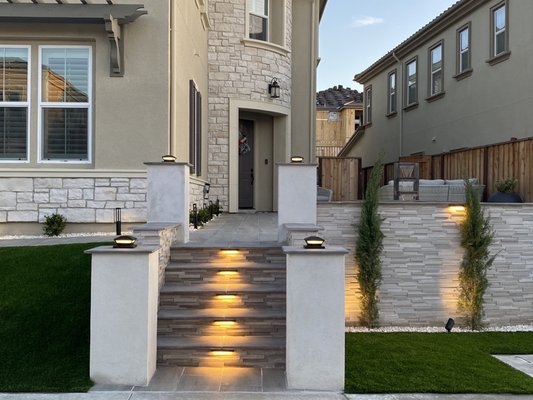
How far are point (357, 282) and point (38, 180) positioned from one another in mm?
5626

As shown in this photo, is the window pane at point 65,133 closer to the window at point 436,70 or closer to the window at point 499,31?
the window at point 499,31

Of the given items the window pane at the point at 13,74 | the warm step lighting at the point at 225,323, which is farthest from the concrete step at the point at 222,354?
the window pane at the point at 13,74

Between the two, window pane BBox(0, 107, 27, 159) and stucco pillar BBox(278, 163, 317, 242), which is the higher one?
window pane BBox(0, 107, 27, 159)

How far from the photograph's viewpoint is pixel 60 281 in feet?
19.2

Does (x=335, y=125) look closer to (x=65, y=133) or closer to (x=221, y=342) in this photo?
(x=65, y=133)

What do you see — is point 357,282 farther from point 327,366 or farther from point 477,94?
point 477,94

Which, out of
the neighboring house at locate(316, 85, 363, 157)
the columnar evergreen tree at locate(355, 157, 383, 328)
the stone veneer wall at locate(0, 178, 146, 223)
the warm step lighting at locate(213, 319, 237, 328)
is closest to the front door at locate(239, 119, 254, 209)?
the stone veneer wall at locate(0, 178, 146, 223)

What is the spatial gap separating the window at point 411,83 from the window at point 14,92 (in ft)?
41.5

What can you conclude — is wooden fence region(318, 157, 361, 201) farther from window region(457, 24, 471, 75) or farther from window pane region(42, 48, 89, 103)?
window pane region(42, 48, 89, 103)

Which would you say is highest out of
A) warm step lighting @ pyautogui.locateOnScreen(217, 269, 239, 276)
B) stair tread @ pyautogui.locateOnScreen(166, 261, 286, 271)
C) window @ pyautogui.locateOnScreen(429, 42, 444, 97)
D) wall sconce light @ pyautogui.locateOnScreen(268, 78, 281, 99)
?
window @ pyautogui.locateOnScreen(429, 42, 444, 97)

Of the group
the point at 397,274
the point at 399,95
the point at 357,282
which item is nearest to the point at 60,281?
the point at 357,282

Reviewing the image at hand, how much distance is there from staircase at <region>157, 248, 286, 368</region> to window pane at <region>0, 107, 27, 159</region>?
420 cm

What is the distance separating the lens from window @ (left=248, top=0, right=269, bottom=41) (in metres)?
12.5

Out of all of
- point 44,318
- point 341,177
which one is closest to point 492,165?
point 341,177
